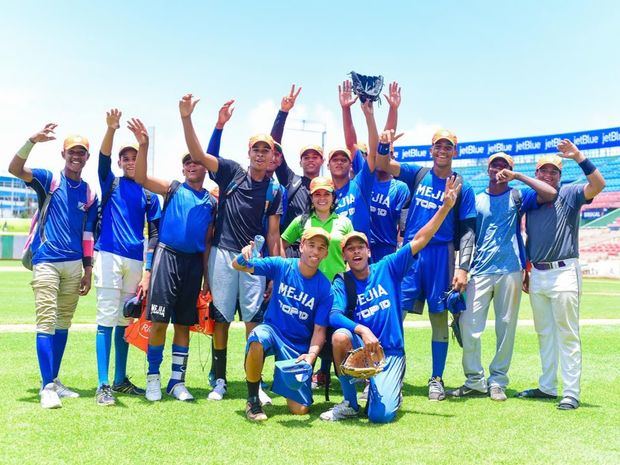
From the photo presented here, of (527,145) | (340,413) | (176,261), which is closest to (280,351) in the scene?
(340,413)

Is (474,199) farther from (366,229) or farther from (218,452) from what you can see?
(218,452)

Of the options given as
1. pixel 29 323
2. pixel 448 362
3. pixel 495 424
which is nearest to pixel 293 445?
pixel 495 424

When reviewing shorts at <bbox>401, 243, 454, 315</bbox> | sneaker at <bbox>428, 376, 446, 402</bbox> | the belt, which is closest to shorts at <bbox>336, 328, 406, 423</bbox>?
sneaker at <bbox>428, 376, 446, 402</bbox>

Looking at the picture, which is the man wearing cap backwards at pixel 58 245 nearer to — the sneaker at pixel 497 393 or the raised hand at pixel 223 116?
the raised hand at pixel 223 116

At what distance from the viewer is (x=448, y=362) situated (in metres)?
8.61

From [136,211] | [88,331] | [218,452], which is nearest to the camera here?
[218,452]

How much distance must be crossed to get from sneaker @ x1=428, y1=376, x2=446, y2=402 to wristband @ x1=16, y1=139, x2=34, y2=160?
4.82 metres

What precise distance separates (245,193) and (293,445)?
274 centimetres

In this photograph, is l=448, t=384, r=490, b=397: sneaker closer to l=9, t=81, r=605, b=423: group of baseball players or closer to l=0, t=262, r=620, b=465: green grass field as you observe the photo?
l=9, t=81, r=605, b=423: group of baseball players

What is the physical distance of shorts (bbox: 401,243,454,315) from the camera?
21.2ft

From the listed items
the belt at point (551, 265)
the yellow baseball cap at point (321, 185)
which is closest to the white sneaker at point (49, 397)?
the yellow baseball cap at point (321, 185)

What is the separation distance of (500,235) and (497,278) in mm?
481

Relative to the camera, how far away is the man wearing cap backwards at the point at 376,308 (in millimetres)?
5478

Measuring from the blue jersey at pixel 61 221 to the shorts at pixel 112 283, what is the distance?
293 mm
